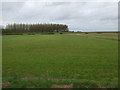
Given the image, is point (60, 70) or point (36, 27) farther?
point (36, 27)

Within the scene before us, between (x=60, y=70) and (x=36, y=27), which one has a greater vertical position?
(x=36, y=27)

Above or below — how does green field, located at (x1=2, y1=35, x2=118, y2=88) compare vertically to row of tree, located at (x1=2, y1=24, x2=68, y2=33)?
below

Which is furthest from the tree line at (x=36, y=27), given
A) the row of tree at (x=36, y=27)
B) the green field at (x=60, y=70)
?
the green field at (x=60, y=70)

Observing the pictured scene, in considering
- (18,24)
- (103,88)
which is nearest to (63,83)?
(103,88)

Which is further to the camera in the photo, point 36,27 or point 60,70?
point 36,27

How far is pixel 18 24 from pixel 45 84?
143 metres

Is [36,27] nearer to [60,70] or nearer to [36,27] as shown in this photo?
[36,27]

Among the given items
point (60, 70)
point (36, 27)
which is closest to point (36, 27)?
point (36, 27)

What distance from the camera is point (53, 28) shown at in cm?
13925

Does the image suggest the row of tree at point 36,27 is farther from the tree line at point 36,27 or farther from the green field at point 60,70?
the green field at point 60,70

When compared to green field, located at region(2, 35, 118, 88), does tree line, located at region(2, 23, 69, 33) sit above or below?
above

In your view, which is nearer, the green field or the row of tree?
the green field

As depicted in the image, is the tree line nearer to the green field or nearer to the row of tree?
the row of tree

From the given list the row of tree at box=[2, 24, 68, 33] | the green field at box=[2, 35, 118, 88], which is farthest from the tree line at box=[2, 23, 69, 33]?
the green field at box=[2, 35, 118, 88]
